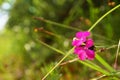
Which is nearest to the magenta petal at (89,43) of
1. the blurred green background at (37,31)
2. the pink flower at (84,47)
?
the pink flower at (84,47)

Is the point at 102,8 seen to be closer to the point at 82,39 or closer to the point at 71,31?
the point at 71,31

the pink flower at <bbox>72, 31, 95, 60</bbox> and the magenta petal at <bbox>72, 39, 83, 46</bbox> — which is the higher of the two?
the magenta petal at <bbox>72, 39, 83, 46</bbox>

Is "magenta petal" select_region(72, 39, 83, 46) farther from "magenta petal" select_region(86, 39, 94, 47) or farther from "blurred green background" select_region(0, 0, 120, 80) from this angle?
"blurred green background" select_region(0, 0, 120, 80)

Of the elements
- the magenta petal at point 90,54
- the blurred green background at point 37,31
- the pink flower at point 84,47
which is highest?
the blurred green background at point 37,31

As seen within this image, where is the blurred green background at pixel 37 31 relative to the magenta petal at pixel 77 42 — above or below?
above

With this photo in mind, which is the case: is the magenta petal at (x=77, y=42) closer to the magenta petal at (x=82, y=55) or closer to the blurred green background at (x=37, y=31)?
the magenta petal at (x=82, y=55)

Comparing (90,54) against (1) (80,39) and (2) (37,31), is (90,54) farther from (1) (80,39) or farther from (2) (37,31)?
(2) (37,31)

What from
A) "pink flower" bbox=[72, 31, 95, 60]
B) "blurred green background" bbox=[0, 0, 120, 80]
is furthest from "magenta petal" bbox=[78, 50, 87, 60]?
"blurred green background" bbox=[0, 0, 120, 80]

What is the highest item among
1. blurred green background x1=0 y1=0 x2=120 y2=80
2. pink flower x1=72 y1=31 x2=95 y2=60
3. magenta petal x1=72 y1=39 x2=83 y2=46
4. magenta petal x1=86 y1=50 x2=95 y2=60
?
blurred green background x1=0 y1=0 x2=120 y2=80

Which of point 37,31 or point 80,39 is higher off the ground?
point 37,31

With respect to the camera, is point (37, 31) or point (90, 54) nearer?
point (90, 54)

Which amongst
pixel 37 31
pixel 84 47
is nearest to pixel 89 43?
pixel 84 47
